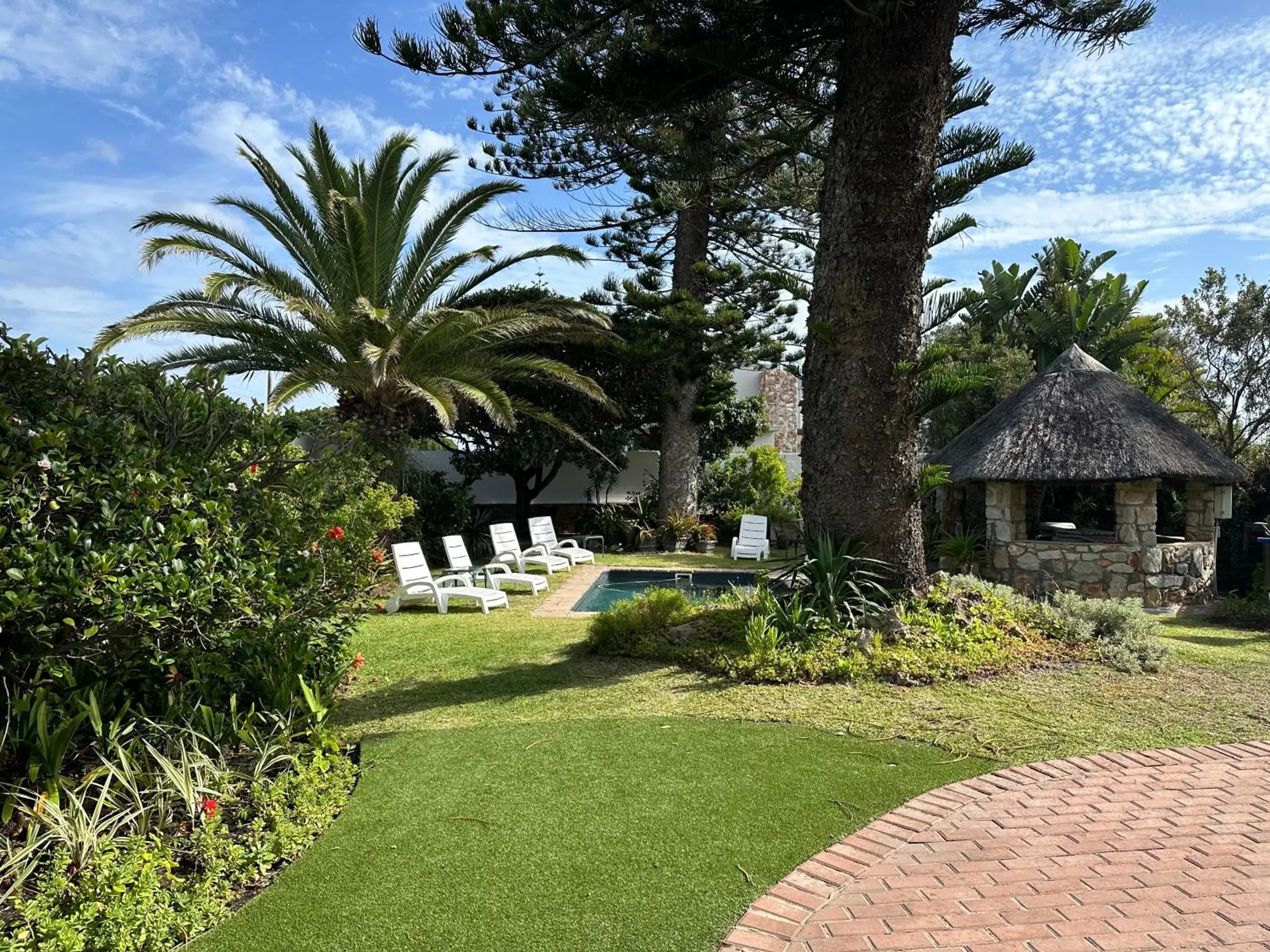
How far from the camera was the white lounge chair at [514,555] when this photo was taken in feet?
43.5

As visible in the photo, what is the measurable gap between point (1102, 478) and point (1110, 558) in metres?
1.24

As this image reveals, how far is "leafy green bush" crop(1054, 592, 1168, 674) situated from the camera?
6602 mm

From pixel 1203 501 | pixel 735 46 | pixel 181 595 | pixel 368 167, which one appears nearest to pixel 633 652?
pixel 181 595

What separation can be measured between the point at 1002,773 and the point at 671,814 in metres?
1.85

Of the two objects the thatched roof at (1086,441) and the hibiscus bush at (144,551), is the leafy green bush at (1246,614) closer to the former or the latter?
the thatched roof at (1086,441)

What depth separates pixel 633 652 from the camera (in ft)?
24.0

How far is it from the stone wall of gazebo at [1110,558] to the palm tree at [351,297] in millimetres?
7866

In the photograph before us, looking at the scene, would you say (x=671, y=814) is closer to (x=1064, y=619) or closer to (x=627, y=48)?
(x=1064, y=619)

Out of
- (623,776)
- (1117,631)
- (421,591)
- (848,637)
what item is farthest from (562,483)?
(623,776)

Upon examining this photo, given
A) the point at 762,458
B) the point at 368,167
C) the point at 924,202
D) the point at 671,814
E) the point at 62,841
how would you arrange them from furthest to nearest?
the point at 762,458 → the point at 368,167 → the point at 924,202 → the point at 671,814 → the point at 62,841

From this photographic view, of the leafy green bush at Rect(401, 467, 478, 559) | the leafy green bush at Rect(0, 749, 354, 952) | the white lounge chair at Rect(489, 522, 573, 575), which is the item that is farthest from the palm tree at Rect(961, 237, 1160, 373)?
the leafy green bush at Rect(0, 749, 354, 952)

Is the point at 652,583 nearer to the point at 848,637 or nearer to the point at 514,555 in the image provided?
the point at 514,555

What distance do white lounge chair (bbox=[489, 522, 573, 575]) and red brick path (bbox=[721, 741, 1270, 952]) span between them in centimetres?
975

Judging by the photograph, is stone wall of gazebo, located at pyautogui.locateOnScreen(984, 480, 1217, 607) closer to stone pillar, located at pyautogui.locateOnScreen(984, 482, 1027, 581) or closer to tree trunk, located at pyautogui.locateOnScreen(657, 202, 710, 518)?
stone pillar, located at pyautogui.locateOnScreen(984, 482, 1027, 581)
